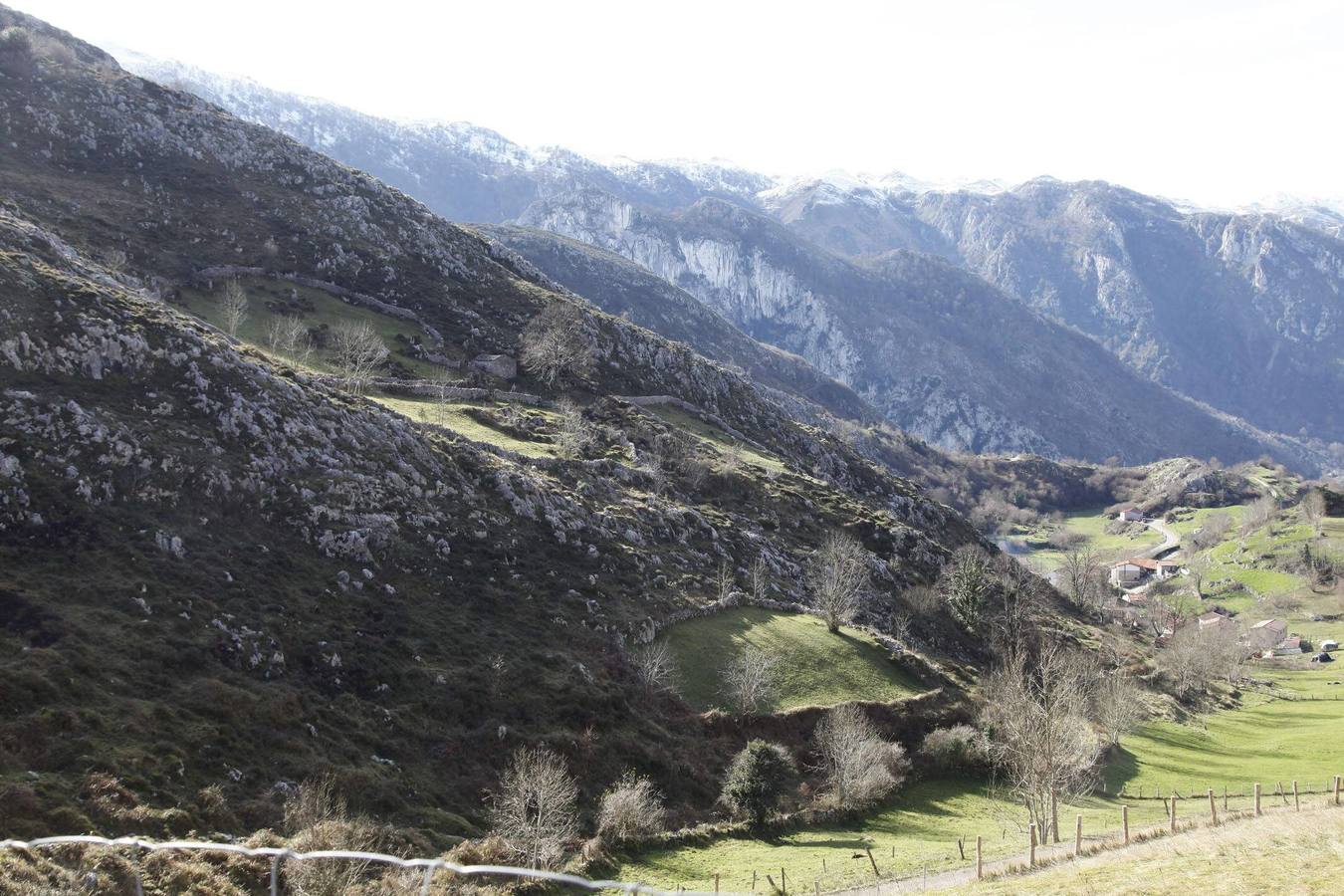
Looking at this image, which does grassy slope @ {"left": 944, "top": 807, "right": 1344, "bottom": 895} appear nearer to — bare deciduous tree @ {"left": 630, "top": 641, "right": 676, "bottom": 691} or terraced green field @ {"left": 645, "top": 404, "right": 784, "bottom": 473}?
bare deciduous tree @ {"left": 630, "top": 641, "right": 676, "bottom": 691}

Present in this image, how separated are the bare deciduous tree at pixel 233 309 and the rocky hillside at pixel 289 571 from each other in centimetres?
598

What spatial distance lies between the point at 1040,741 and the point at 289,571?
4757 cm

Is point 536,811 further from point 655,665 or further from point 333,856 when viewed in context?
point 333,856

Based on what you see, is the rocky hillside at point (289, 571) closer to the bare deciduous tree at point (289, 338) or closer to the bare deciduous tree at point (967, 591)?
the bare deciduous tree at point (967, 591)

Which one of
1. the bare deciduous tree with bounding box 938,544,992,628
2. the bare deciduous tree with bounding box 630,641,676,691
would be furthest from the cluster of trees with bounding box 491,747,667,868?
the bare deciduous tree with bounding box 938,544,992,628

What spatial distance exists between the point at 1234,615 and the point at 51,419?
744ft

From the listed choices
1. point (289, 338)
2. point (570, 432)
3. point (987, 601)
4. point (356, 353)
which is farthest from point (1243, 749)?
point (289, 338)

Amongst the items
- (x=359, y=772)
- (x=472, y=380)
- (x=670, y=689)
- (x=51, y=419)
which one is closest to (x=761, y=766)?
(x=670, y=689)

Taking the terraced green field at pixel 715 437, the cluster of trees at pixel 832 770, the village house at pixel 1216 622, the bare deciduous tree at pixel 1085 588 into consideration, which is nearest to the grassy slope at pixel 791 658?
the cluster of trees at pixel 832 770

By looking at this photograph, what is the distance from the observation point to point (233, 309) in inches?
3996

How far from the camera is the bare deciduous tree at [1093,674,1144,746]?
76.6 meters

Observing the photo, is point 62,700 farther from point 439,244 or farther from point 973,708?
point 439,244

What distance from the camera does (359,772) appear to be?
39.9 metres

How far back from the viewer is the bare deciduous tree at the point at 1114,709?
7662 centimetres
